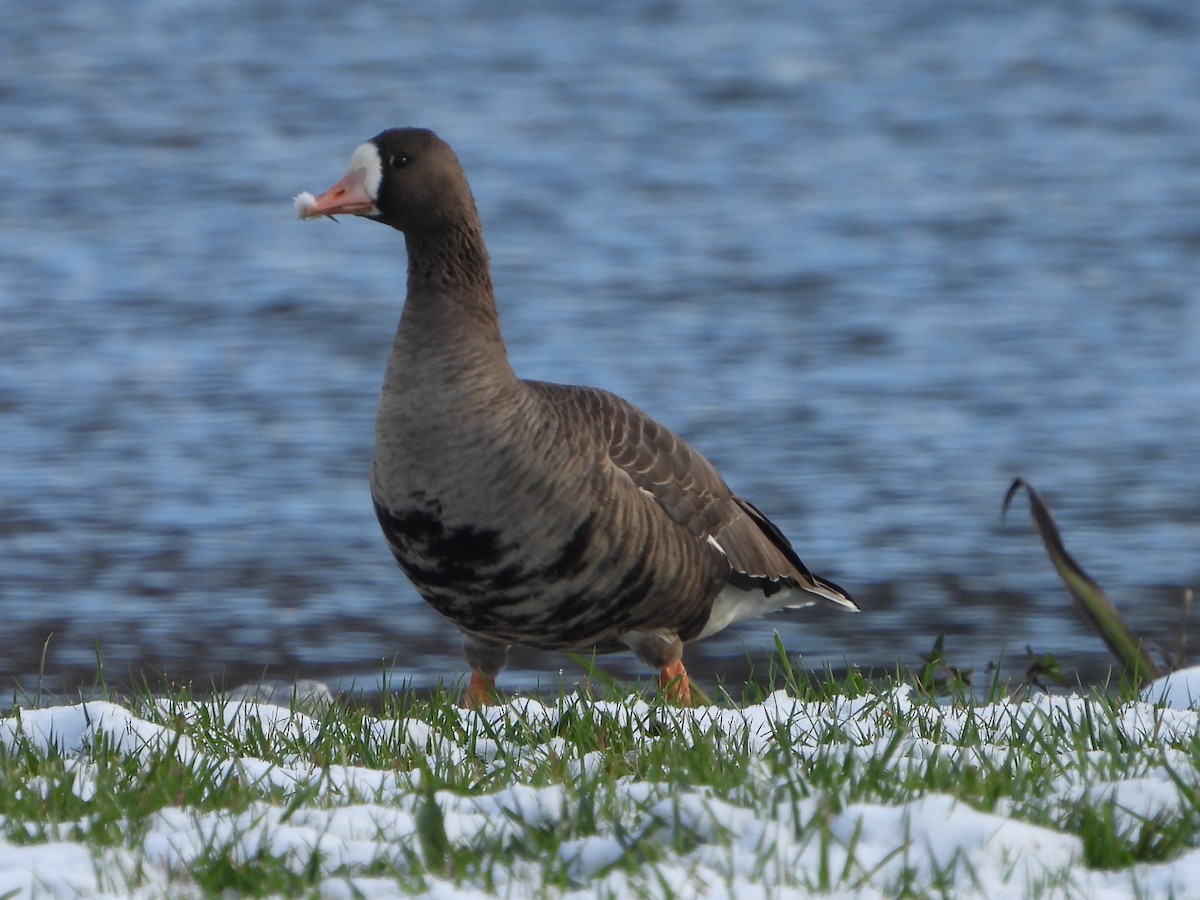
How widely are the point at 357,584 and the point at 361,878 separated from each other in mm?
5974

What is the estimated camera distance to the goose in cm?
626

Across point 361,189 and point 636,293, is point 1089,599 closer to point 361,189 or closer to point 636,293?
point 361,189

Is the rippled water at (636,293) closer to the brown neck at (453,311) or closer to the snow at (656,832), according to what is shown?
the brown neck at (453,311)

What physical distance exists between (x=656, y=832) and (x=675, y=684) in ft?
7.63

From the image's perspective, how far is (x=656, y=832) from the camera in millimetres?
3947

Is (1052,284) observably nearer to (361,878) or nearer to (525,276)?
(525,276)

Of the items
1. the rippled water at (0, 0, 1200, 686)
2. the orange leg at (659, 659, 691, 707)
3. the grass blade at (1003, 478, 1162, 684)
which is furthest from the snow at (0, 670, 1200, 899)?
the rippled water at (0, 0, 1200, 686)

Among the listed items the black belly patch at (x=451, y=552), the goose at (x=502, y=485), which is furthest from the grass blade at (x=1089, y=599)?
the black belly patch at (x=451, y=552)

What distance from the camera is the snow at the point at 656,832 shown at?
378 centimetres

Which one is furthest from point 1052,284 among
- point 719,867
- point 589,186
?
point 719,867

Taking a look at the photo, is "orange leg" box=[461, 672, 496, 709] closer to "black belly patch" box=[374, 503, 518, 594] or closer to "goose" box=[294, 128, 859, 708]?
"goose" box=[294, 128, 859, 708]

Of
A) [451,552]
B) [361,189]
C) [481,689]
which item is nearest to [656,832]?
[451,552]

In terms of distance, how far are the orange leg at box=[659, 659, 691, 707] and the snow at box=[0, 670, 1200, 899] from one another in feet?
2.19

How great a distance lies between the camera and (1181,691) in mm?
6020
